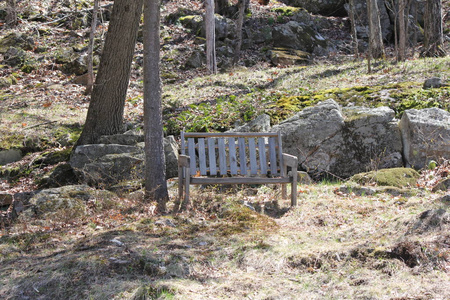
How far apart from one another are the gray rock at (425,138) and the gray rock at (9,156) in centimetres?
805

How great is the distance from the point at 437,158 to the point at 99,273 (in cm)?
614

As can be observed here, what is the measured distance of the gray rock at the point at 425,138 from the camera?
7.65 metres

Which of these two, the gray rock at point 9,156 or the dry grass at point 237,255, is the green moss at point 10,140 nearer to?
the gray rock at point 9,156

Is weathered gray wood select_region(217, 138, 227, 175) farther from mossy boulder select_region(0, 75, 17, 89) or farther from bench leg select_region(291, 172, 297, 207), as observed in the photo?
mossy boulder select_region(0, 75, 17, 89)

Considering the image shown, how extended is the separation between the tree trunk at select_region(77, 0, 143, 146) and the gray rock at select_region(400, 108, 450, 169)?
5713 mm

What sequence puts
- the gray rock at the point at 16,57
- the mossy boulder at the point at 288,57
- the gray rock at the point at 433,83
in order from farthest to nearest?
the mossy boulder at the point at 288,57 → the gray rock at the point at 16,57 → the gray rock at the point at 433,83

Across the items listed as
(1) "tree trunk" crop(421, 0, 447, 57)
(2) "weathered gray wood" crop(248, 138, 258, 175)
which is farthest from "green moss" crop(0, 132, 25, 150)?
(1) "tree trunk" crop(421, 0, 447, 57)

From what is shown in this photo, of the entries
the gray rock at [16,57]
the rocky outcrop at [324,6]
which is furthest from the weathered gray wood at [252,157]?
the rocky outcrop at [324,6]

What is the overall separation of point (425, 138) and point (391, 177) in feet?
3.91

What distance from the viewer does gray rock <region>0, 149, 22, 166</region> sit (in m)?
9.55

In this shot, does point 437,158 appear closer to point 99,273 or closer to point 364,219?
point 364,219

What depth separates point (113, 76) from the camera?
9203 mm

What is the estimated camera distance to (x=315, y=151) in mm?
8133

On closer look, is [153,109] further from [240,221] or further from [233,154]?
[240,221]
